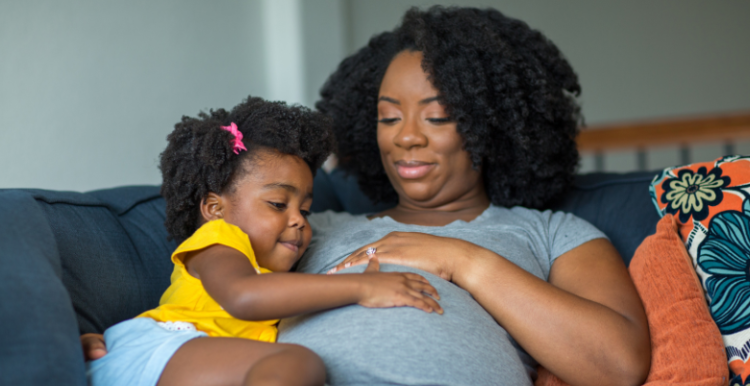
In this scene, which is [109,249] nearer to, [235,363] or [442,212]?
[235,363]

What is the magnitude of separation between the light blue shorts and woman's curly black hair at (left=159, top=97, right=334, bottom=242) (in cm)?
32

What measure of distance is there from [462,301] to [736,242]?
65cm

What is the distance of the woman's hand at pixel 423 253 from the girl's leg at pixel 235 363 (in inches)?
14.7

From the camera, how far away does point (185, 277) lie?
1.22 meters

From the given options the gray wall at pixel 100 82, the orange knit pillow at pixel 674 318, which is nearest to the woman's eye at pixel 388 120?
the orange knit pillow at pixel 674 318

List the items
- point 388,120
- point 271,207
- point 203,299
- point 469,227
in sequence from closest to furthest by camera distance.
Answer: point 203,299, point 271,207, point 469,227, point 388,120

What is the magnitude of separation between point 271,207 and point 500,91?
767 mm

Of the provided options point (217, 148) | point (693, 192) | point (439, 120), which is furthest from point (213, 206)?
point (693, 192)

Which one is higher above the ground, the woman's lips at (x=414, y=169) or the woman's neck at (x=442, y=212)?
the woman's lips at (x=414, y=169)

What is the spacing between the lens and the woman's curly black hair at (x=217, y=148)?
1313mm

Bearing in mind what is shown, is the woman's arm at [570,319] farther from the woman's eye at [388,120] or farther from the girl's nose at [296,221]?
the woman's eye at [388,120]

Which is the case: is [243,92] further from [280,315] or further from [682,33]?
[682,33]

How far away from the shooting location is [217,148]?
1308 mm

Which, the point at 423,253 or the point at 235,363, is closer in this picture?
the point at 235,363
